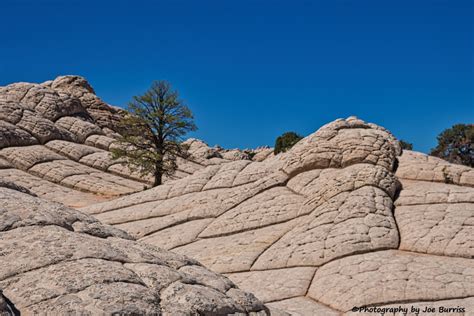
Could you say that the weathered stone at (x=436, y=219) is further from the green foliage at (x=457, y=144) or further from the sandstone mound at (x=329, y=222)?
the green foliage at (x=457, y=144)

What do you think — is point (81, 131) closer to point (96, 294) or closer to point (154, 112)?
point (154, 112)

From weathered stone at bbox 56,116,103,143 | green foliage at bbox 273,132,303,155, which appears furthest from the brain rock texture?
green foliage at bbox 273,132,303,155

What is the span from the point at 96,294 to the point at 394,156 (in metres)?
18.3

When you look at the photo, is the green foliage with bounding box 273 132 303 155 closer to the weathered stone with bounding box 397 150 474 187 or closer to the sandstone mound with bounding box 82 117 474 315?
the sandstone mound with bounding box 82 117 474 315

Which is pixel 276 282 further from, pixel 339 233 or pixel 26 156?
pixel 26 156

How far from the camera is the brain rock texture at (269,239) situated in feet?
19.8

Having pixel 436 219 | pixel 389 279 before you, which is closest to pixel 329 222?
pixel 436 219

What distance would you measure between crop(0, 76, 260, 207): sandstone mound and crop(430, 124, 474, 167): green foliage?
111ft

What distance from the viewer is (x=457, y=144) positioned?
66.2 m

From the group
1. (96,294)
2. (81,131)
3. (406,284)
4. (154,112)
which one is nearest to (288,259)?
(406,284)

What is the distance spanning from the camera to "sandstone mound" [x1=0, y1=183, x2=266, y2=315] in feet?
17.6

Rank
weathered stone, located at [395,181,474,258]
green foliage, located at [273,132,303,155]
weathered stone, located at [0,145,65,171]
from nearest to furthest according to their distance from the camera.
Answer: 1. weathered stone, located at [395,181,474,258]
2. weathered stone, located at [0,145,65,171]
3. green foliage, located at [273,132,303,155]

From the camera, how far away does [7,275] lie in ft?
18.7

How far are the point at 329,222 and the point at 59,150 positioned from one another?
107 feet
